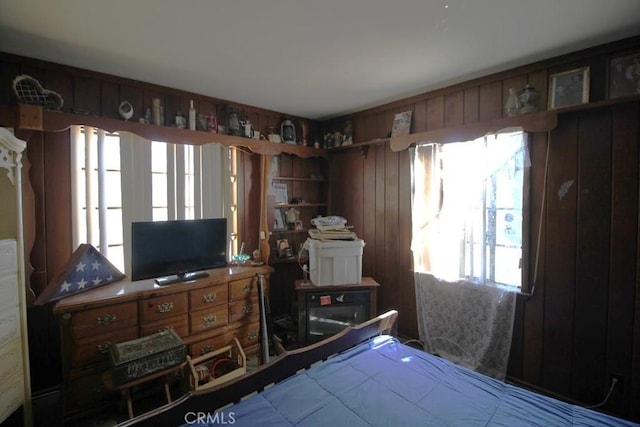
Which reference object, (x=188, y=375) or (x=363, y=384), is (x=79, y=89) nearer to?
(x=188, y=375)

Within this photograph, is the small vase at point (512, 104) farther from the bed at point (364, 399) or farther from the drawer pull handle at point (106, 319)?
the drawer pull handle at point (106, 319)

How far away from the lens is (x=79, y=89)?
223 cm

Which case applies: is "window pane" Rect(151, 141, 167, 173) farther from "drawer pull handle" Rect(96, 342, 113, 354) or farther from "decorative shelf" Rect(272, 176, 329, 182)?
"drawer pull handle" Rect(96, 342, 113, 354)

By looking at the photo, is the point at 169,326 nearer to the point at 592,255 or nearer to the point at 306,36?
the point at 306,36

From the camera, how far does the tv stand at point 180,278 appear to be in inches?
91.7

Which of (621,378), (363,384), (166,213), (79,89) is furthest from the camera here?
(166,213)

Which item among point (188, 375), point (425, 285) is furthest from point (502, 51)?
point (188, 375)

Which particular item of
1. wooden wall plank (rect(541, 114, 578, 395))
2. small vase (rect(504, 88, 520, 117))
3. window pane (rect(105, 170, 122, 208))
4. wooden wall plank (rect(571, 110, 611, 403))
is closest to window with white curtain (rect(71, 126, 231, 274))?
window pane (rect(105, 170, 122, 208))

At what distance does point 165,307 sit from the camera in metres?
2.24

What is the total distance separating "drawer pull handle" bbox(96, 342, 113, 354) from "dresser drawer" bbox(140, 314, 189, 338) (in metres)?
0.19

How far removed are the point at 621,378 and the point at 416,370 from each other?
140 centimetres

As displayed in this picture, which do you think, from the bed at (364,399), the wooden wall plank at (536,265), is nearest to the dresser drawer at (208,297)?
the bed at (364,399)

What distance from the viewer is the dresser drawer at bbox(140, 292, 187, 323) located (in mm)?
2150

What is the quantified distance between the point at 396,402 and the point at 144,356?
149 centimetres
